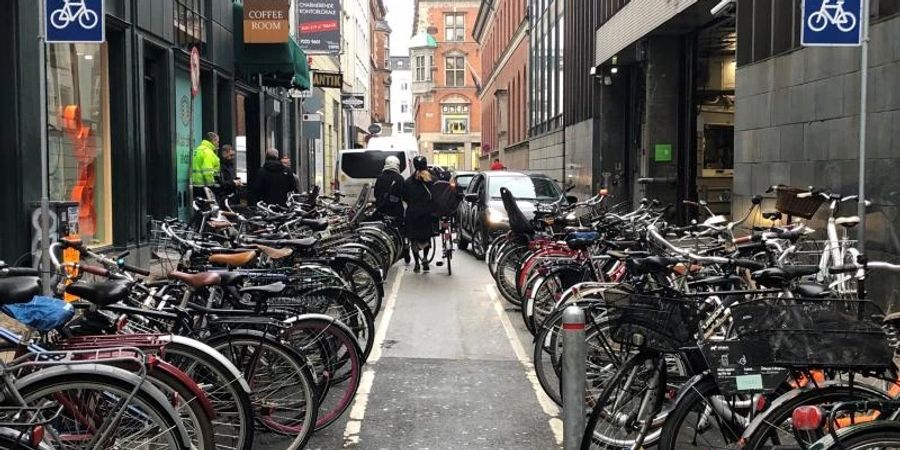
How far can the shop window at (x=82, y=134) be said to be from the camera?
934 centimetres

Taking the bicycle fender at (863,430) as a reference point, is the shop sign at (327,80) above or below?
above

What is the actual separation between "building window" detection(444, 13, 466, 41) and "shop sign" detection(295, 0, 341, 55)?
7044cm

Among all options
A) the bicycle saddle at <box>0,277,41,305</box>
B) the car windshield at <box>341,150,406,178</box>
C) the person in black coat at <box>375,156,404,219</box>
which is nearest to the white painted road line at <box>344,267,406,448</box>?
the bicycle saddle at <box>0,277,41,305</box>

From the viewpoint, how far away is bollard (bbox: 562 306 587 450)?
3.92m

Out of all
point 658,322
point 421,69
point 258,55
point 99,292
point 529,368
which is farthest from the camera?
point 421,69

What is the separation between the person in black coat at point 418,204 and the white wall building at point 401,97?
121 meters

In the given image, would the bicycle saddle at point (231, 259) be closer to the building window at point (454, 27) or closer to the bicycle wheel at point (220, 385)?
the bicycle wheel at point (220, 385)

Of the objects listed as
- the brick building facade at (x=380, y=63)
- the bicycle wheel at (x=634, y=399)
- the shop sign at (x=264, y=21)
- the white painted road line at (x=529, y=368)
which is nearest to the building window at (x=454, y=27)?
the brick building facade at (x=380, y=63)

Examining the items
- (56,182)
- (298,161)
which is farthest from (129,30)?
(298,161)

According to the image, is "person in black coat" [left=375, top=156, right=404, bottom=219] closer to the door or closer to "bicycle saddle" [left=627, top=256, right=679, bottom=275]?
the door

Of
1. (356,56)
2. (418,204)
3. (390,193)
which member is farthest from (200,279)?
(356,56)

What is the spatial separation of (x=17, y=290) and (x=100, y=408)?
0.57 metres

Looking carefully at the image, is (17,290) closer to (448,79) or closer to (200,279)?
(200,279)

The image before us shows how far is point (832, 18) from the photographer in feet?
22.2
